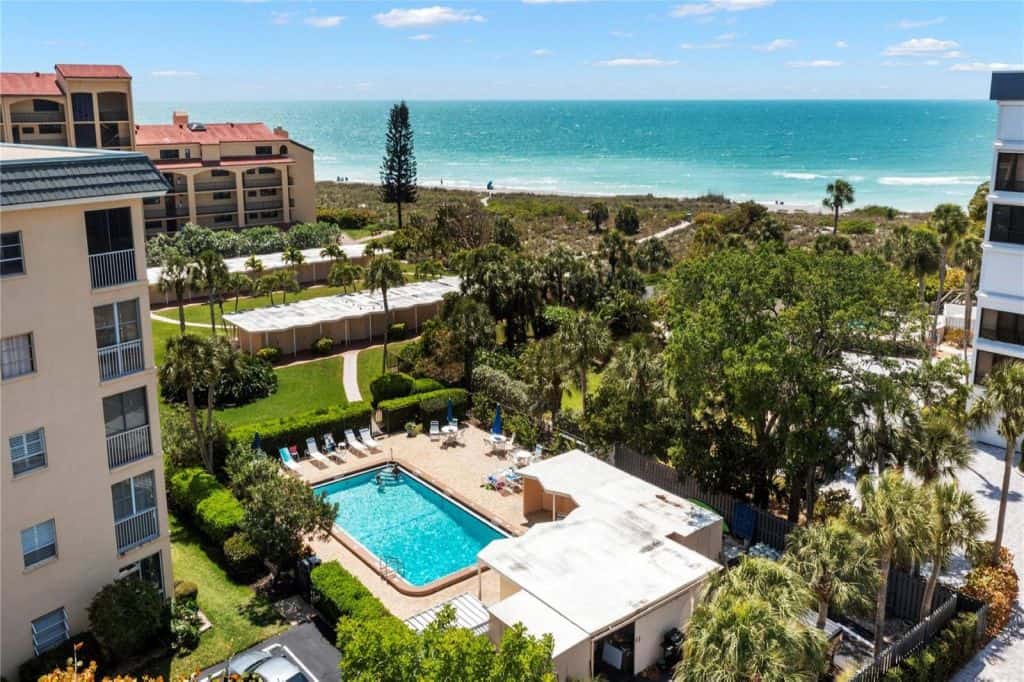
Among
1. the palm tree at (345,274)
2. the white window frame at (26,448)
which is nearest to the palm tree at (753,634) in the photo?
the white window frame at (26,448)

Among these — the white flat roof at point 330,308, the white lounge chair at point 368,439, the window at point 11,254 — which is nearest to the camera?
the window at point 11,254

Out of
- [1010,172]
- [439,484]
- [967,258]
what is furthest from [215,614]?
[967,258]

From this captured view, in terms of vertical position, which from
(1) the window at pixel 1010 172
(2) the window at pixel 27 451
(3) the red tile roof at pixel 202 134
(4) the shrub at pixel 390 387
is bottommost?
(4) the shrub at pixel 390 387

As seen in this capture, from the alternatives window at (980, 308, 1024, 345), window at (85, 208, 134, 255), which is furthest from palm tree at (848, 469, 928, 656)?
window at (85, 208, 134, 255)

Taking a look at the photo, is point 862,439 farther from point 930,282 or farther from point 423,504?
point 930,282

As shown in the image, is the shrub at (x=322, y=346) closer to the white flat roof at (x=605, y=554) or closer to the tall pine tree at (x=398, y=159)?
the white flat roof at (x=605, y=554)

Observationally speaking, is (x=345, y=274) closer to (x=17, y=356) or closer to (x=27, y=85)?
(x=17, y=356)

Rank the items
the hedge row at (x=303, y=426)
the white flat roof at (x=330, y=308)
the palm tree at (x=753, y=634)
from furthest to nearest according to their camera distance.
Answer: the white flat roof at (x=330, y=308)
the hedge row at (x=303, y=426)
the palm tree at (x=753, y=634)

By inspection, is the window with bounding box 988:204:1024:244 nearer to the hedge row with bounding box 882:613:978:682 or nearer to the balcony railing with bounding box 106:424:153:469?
the hedge row with bounding box 882:613:978:682
